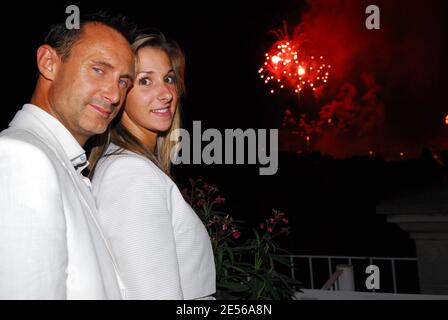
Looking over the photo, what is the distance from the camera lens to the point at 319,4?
32188mm

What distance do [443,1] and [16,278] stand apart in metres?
39.6

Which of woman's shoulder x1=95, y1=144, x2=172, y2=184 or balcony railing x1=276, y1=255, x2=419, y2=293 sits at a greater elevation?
woman's shoulder x1=95, y1=144, x2=172, y2=184

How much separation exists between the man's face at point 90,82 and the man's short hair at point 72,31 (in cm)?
2

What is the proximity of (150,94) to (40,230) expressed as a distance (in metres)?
1.08

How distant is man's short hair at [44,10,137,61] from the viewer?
59.2 inches

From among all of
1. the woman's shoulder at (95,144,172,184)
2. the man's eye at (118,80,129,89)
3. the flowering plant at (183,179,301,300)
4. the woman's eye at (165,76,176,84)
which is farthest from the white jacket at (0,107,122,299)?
the flowering plant at (183,179,301,300)

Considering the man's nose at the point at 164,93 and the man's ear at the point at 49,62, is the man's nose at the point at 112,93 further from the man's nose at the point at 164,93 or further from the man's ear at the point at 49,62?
the man's nose at the point at 164,93

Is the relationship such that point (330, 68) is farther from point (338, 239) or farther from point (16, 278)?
point (16, 278)

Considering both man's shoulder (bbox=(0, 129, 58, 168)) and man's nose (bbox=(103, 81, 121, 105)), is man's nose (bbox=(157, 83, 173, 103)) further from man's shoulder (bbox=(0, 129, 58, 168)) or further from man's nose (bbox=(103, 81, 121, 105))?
man's shoulder (bbox=(0, 129, 58, 168))

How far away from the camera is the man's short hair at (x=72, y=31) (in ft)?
4.94

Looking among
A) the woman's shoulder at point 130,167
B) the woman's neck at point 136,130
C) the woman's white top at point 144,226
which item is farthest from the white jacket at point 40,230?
the woman's neck at point 136,130

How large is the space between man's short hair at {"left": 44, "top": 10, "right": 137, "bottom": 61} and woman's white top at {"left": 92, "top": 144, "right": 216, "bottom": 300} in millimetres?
434

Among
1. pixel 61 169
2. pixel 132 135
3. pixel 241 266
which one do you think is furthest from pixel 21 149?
pixel 241 266

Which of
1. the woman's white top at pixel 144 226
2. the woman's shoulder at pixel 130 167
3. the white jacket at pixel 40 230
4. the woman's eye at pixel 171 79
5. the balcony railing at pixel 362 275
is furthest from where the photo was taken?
the balcony railing at pixel 362 275
